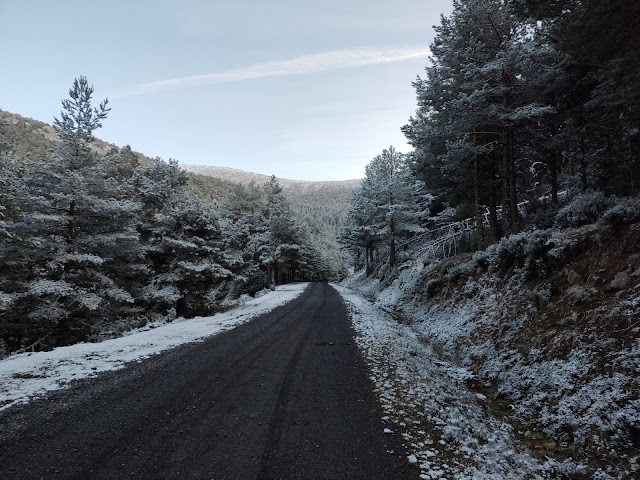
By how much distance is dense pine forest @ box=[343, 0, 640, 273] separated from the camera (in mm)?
8578

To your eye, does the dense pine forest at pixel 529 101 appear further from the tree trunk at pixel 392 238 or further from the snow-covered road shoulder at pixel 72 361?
the snow-covered road shoulder at pixel 72 361

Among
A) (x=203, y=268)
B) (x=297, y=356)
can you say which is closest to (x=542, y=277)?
(x=297, y=356)

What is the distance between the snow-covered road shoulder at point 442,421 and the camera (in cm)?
373

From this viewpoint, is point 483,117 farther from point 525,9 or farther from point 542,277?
point 542,277

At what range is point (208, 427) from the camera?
4.33 meters

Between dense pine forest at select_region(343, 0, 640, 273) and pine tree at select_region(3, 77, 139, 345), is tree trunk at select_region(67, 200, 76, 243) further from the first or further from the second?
dense pine forest at select_region(343, 0, 640, 273)

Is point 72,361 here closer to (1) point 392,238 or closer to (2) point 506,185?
(2) point 506,185

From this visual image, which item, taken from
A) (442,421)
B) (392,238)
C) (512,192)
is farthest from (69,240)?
(392,238)

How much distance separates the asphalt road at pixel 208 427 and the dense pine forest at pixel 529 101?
880cm

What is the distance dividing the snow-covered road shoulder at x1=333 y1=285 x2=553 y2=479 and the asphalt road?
311 millimetres

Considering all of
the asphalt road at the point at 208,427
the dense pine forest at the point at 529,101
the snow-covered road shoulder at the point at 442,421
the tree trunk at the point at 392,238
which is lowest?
the snow-covered road shoulder at the point at 442,421

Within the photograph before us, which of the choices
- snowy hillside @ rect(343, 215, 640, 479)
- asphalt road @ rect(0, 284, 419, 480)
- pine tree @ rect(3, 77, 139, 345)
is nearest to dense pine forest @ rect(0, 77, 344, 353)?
pine tree @ rect(3, 77, 139, 345)

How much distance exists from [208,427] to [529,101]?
54.1 ft

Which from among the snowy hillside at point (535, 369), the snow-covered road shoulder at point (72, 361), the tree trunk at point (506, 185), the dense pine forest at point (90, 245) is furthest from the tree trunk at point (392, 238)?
the snow-covered road shoulder at point (72, 361)
